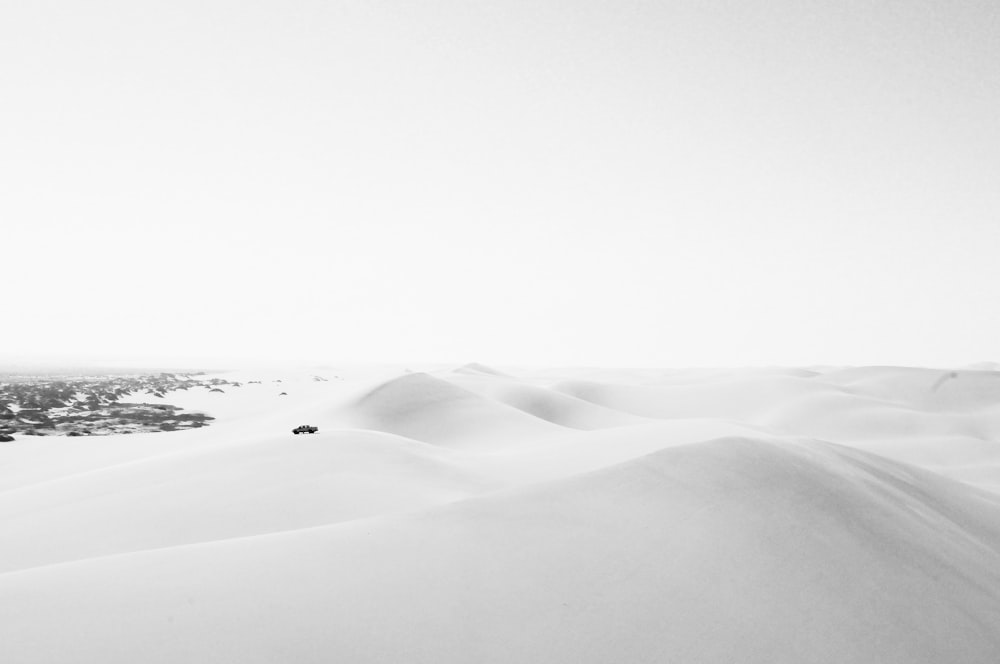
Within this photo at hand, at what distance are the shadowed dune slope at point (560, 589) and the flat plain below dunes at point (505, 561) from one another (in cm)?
2

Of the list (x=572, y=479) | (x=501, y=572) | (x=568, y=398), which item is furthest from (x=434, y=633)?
(x=568, y=398)

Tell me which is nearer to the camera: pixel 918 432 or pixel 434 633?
pixel 434 633

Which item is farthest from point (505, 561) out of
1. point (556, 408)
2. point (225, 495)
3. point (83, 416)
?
point (83, 416)

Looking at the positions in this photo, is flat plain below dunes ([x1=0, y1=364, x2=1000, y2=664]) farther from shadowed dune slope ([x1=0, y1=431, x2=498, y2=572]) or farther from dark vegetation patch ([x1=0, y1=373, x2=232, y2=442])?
dark vegetation patch ([x1=0, y1=373, x2=232, y2=442])

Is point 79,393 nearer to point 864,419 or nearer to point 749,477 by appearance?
point 749,477

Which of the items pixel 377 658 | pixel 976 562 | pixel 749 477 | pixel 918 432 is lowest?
pixel 918 432

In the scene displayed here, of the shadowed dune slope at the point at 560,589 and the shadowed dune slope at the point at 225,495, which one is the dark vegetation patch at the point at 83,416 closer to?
the shadowed dune slope at the point at 225,495

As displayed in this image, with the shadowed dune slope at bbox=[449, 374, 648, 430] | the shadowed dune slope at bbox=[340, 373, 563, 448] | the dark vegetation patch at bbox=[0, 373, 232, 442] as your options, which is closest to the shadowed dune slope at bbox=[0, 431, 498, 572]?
the shadowed dune slope at bbox=[340, 373, 563, 448]

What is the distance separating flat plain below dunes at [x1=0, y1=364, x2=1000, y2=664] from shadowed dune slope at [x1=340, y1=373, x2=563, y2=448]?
1125cm

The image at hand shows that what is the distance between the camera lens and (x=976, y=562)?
20.8 feet

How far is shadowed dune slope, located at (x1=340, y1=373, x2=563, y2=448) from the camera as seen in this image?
2209 centimetres

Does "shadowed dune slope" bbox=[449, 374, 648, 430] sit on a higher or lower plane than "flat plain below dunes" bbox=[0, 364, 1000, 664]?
lower

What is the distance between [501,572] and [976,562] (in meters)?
6.01

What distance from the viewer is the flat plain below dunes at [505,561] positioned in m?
3.74
